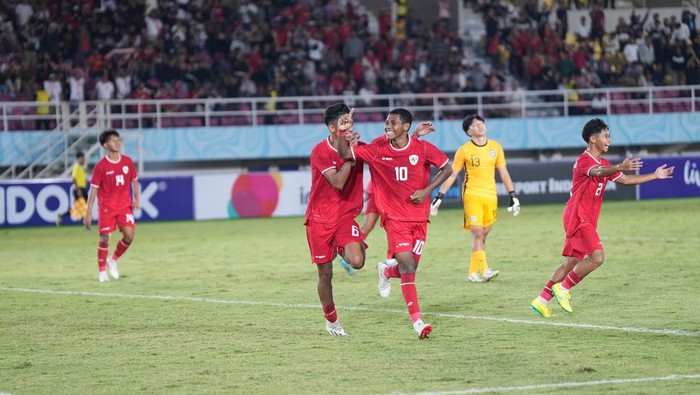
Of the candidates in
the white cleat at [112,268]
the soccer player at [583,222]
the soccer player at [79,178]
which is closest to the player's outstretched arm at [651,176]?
the soccer player at [583,222]

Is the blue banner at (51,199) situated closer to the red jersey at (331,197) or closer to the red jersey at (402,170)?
the red jersey at (331,197)

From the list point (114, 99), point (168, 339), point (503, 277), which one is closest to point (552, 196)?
point (114, 99)

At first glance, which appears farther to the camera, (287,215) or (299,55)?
(299,55)

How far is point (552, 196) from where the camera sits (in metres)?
32.6

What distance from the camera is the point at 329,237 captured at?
1066 cm

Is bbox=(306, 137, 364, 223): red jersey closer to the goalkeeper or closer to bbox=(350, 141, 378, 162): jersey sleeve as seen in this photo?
bbox=(350, 141, 378, 162): jersey sleeve

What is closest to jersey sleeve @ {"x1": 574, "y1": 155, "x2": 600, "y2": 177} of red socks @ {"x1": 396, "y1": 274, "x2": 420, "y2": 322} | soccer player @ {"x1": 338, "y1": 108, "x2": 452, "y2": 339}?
soccer player @ {"x1": 338, "y1": 108, "x2": 452, "y2": 339}

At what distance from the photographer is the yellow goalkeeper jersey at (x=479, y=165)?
1542cm

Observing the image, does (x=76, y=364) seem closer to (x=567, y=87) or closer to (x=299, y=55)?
(x=299, y=55)

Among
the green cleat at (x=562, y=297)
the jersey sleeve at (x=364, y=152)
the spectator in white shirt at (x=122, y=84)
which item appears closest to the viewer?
the jersey sleeve at (x=364, y=152)

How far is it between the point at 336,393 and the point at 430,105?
2838cm

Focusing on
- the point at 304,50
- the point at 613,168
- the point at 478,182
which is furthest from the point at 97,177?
the point at 304,50

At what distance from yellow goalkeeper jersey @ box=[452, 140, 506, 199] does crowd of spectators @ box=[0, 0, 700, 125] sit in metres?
16.7

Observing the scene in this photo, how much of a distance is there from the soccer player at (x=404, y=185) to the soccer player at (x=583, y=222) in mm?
1771
